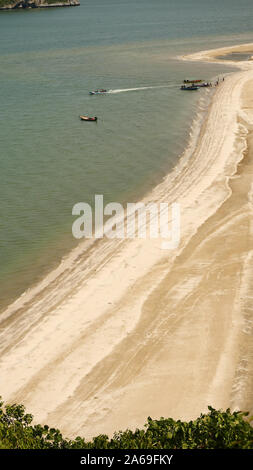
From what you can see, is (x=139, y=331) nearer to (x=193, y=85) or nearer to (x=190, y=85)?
(x=193, y=85)

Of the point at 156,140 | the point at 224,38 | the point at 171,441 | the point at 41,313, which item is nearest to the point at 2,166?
the point at 156,140

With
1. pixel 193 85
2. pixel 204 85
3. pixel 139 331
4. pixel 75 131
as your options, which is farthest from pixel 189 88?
pixel 139 331

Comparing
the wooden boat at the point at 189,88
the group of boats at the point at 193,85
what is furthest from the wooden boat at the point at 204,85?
the wooden boat at the point at 189,88

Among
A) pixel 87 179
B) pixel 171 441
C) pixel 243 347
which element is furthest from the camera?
pixel 87 179

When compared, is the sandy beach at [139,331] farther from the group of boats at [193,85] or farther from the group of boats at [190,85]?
the group of boats at [193,85]
